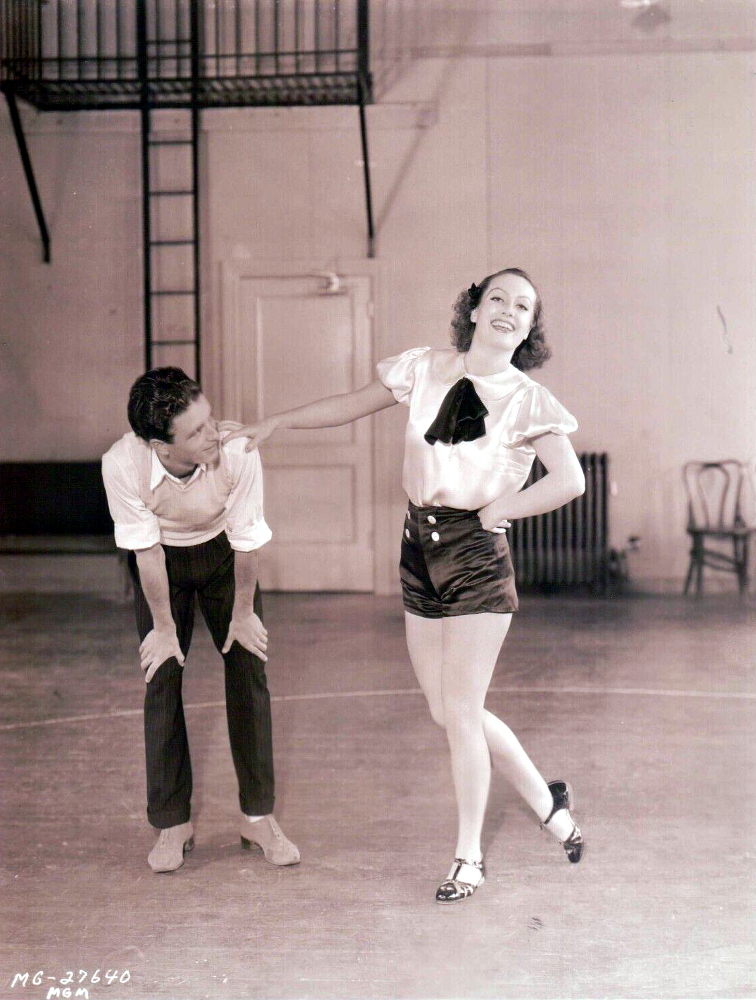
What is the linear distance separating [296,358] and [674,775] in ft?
15.1

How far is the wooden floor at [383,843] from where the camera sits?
2328 mm

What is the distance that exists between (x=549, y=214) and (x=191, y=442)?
5.28 meters

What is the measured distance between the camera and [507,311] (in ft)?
8.21

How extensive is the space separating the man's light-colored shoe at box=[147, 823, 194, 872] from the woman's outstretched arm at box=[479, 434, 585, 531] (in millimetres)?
1265

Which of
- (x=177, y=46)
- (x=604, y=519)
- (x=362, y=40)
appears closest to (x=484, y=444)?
(x=362, y=40)

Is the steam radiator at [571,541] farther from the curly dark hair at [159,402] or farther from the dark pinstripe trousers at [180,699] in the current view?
the curly dark hair at [159,402]

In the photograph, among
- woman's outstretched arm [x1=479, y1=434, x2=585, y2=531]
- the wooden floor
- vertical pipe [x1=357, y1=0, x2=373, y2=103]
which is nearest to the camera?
the wooden floor

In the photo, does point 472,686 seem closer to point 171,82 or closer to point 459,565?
point 459,565

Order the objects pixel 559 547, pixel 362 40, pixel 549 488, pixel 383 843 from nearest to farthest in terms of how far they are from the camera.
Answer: pixel 549 488 → pixel 383 843 → pixel 362 40 → pixel 559 547

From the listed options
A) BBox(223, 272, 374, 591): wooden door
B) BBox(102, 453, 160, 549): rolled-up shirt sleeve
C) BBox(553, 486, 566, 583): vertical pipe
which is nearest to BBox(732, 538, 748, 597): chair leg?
BBox(553, 486, 566, 583): vertical pipe

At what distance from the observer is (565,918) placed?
2.57 meters

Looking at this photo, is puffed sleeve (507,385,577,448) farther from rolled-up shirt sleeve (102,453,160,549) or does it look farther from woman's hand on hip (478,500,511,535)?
rolled-up shirt sleeve (102,453,160,549)

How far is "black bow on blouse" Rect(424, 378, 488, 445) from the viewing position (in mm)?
2486

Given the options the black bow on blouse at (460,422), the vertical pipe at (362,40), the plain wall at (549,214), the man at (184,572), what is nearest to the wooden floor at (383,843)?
the man at (184,572)
